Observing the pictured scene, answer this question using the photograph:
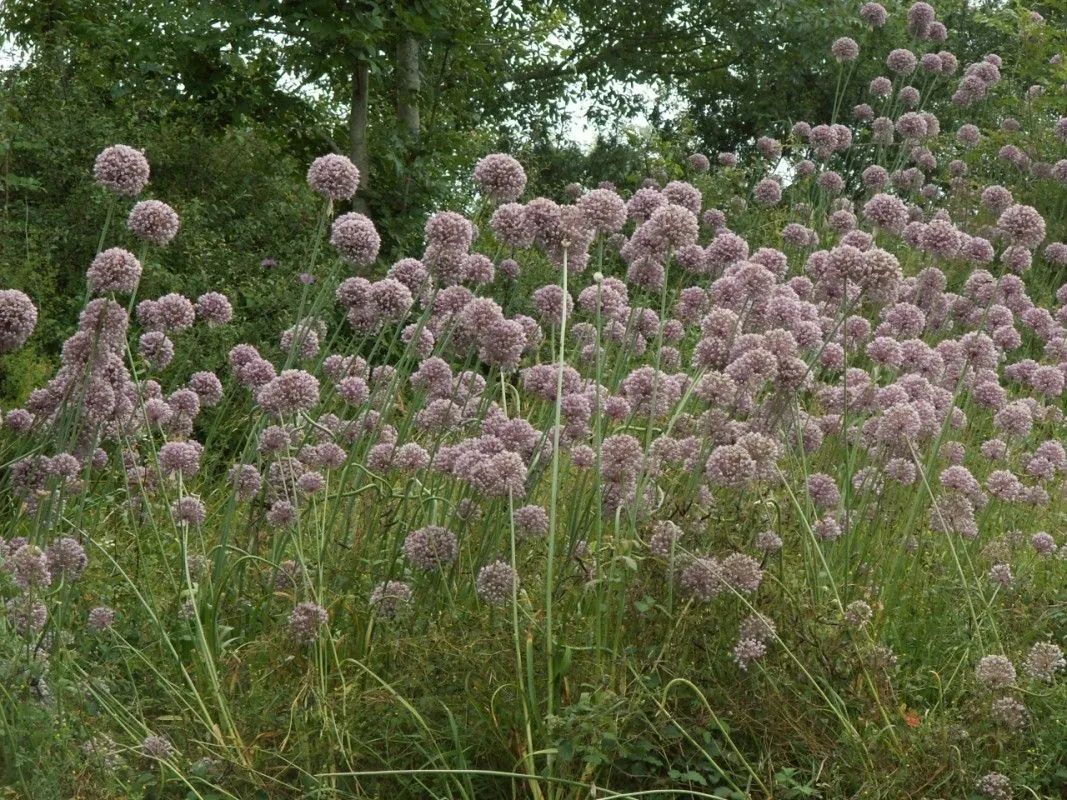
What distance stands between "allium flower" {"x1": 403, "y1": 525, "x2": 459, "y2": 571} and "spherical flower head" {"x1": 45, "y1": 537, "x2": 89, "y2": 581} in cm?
78

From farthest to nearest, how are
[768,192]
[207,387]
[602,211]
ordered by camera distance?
[768,192] < [207,387] < [602,211]

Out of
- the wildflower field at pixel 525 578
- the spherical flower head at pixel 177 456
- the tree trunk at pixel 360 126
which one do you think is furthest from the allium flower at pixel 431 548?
the tree trunk at pixel 360 126

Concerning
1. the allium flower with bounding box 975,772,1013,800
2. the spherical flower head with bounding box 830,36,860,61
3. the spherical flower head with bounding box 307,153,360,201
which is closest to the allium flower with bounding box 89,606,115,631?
the spherical flower head with bounding box 307,153,360,201

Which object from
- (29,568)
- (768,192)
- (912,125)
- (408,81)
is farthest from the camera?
(408,81)

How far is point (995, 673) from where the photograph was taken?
3.28 metres

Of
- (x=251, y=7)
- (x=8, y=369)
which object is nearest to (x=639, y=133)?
(x=251, y=7)

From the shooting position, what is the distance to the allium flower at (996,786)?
10.3 feet

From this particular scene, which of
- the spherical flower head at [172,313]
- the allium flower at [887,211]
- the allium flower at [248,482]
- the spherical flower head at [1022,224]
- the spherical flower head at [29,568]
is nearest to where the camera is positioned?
the spherical flower head at [29,568]

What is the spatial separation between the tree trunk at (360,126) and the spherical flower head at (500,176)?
5.29 meters

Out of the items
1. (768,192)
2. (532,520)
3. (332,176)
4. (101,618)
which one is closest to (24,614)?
(101,618)

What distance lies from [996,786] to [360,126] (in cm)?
679

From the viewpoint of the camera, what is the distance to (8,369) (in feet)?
21.7

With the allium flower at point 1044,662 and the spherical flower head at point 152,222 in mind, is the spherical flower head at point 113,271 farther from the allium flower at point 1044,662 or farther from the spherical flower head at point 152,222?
the allium flower at point 1044,662

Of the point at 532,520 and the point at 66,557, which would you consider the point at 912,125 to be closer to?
the point at 532,520
